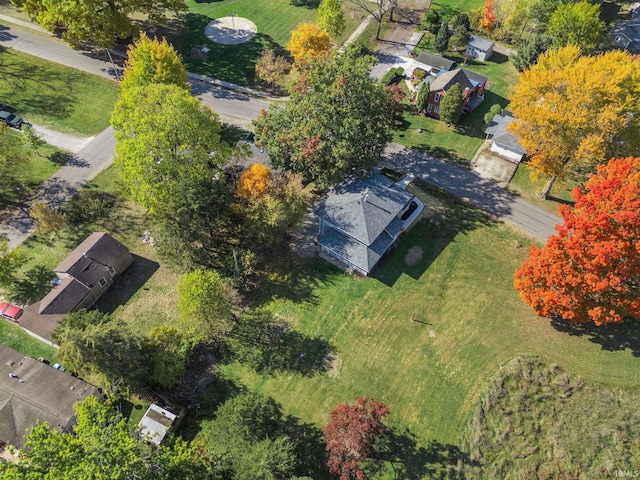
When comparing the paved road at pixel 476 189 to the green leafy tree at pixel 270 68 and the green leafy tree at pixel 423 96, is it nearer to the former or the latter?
the green leafy tree at pixel 423 96

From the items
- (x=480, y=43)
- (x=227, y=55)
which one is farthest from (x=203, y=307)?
(x=480, y=43)

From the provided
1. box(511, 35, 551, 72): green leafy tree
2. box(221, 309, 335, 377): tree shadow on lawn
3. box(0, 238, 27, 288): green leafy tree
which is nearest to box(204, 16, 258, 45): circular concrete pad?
box(511, 35, 551, 72): green leafy tree

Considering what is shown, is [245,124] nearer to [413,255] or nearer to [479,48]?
[413,255]

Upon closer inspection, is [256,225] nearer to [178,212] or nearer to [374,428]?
→ [178,212]

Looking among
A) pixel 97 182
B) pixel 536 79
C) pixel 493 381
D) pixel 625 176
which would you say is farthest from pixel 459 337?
pixel 97 182

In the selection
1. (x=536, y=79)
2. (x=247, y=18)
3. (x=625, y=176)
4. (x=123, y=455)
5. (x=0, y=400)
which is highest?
(x=536, y=79)
